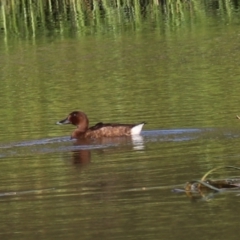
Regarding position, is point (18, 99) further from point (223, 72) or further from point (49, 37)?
point (49, 37)

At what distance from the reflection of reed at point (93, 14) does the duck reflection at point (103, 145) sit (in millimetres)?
14427

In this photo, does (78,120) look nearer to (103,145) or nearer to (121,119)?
(121,119)

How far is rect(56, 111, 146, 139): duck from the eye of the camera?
14234 mm

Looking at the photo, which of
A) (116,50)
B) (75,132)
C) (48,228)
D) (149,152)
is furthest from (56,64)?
(48,228)

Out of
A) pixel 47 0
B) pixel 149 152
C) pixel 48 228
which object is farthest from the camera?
pixel 47 0

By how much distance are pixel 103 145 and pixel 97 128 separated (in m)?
0.54

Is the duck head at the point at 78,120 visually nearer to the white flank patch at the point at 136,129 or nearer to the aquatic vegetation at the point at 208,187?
the white flank patch at the point at 136,129

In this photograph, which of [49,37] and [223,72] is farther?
[49,37]

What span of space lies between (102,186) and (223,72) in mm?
10287

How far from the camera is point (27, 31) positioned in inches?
1183

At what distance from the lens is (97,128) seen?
48.2 ft

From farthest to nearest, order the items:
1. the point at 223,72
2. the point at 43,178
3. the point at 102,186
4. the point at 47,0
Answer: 1. the point at 47,0
2. the point at 223,72
3. the point at 43,178
4. the point at 102,186

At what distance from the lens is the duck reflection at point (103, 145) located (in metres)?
13.2

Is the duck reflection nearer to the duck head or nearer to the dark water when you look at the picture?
the dark water
